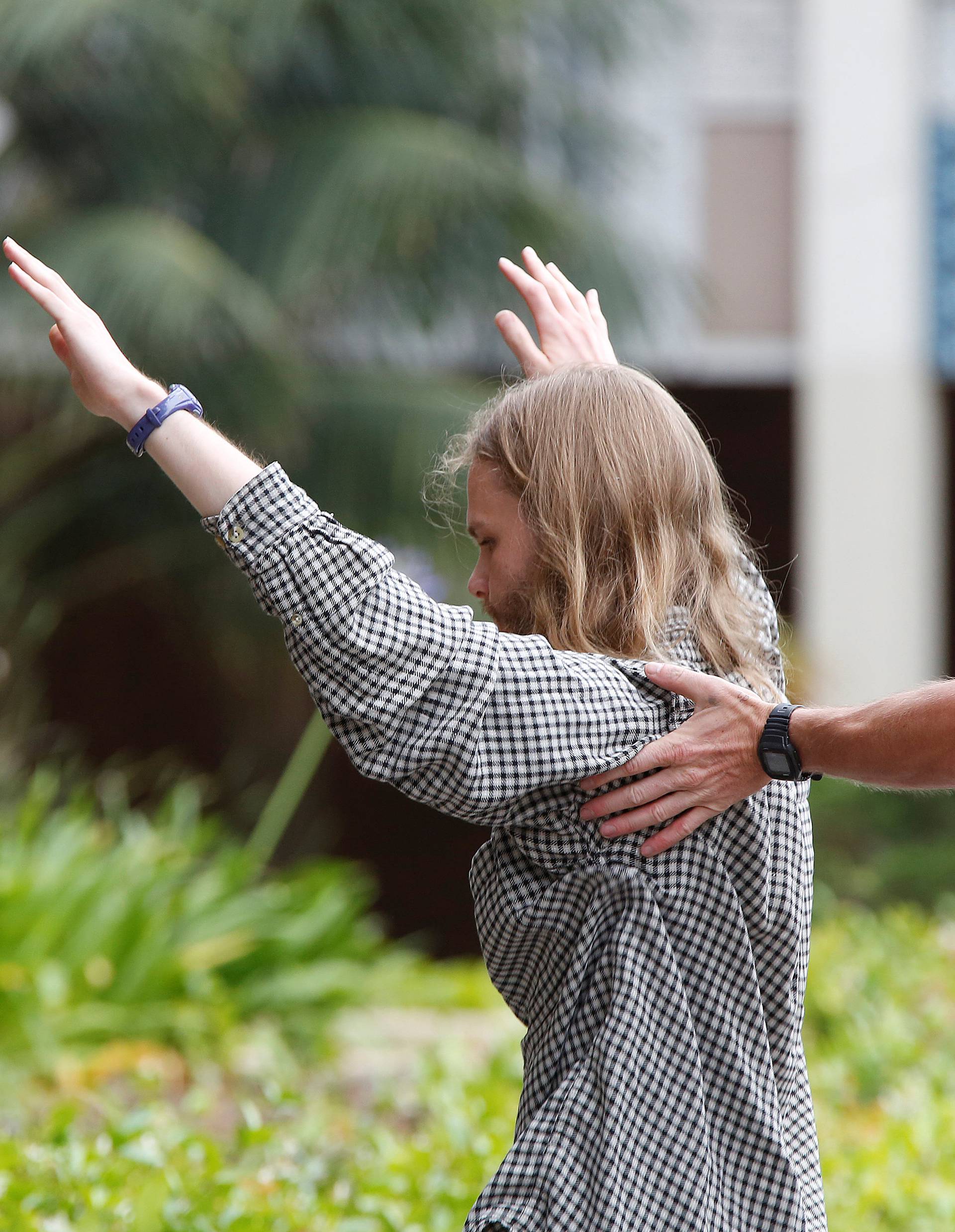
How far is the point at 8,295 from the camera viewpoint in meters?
5.30

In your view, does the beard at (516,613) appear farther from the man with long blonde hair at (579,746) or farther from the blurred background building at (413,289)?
the blurred background building at (413,289)

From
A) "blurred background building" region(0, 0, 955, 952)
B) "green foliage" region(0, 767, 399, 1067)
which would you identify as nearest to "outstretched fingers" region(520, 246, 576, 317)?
"blurred background building" region(0, 0, 955, 952)

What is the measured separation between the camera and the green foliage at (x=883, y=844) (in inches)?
251

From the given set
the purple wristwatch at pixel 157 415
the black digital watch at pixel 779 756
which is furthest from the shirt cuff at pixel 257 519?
the black digital watch at pixel 779 756

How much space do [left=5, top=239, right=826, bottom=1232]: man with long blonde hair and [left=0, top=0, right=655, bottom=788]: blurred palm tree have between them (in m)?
3.81

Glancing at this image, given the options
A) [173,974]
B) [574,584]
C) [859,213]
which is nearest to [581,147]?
[859,213]

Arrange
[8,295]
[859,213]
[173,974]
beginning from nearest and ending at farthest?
1. [173,974]
2. [8,295]
3. [859,213]

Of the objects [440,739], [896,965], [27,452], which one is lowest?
[896,965]

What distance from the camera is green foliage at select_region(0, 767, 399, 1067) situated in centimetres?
388

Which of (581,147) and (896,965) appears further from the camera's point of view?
(581,147)

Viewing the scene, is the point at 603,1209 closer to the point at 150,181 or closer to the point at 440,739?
the point at 440,739

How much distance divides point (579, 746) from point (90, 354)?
630 mm

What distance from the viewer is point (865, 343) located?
25.2 feet

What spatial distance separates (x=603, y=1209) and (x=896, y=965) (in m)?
3.92
